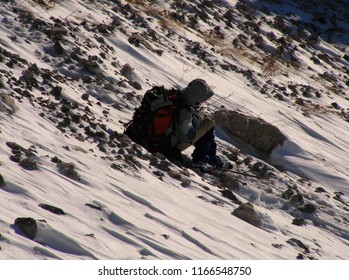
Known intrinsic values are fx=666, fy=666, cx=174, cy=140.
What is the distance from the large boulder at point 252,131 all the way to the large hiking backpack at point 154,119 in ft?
5.84

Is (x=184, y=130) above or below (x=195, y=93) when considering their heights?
below

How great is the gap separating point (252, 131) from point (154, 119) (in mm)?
2148

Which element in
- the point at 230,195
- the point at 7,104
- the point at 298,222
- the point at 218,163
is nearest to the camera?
the point at 7,104

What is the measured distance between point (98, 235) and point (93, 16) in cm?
656

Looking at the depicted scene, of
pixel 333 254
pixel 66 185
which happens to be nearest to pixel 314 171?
pixel 333 254

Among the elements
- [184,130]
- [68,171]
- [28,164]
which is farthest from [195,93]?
[28,164]

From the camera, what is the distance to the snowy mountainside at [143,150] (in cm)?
486

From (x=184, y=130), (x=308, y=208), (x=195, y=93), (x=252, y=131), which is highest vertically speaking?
(x=195, y=93)

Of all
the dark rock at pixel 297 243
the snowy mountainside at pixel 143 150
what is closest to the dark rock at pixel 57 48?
the snowy mountainside at pixel 143 150

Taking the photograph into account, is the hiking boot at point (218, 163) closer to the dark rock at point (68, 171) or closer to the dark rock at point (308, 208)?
the dark rock at point (308, 208)

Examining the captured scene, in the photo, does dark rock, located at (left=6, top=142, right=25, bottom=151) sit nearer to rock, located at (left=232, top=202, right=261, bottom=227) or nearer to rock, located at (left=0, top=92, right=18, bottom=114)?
rock, located at (left=0, top=92, right=18, bottom=114)

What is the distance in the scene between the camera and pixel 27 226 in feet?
14.0

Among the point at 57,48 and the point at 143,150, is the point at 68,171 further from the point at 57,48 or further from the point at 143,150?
the point at 57,48

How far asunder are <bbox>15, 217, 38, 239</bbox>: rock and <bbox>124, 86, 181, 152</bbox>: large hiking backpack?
299 centimetres
